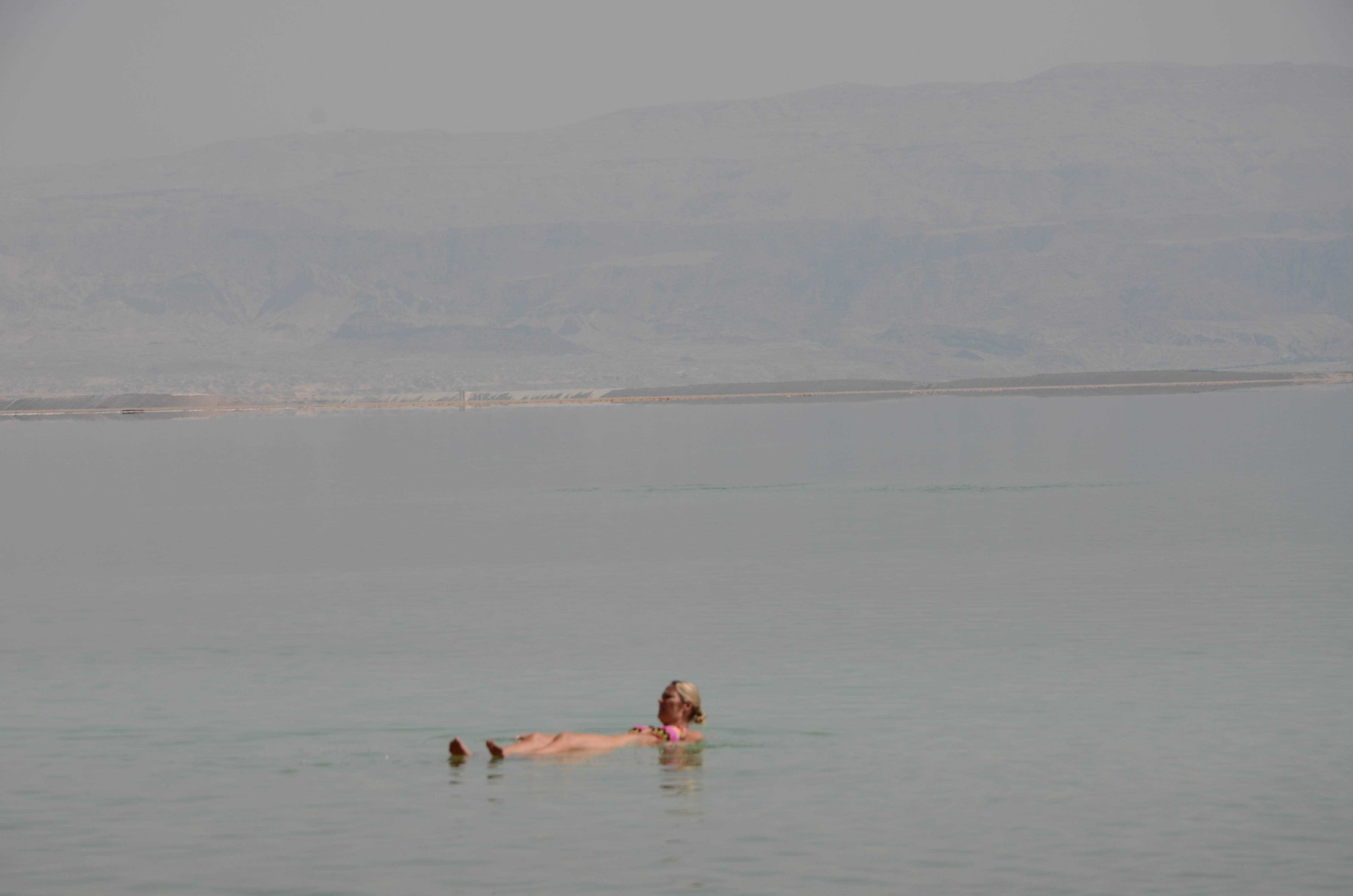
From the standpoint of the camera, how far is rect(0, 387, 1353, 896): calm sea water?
18.1m

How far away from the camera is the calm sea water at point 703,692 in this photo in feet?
59.5

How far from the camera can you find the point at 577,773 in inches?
843

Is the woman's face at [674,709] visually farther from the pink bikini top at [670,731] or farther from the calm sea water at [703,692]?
the calm sea water at [703,692]

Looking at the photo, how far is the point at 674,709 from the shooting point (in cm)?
2223

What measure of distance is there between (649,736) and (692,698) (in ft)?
2.12

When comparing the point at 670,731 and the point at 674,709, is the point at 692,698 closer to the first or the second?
the point at 674,709

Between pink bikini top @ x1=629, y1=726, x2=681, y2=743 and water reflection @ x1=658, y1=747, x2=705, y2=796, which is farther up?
pink bikini top @ x1=629, y1=726, x2=681, y2=743

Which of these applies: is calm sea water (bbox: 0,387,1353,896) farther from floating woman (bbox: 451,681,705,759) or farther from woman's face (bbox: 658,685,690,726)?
woman's face (bbox: 658,685,690,726)

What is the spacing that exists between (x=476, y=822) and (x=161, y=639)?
52.1 ft

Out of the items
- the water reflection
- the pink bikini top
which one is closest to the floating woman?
the pink bikini top

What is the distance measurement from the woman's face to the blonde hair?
1.0 inches

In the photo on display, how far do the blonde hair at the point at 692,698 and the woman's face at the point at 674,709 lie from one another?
3cm

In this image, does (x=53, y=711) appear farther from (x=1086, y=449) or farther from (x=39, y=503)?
(x=1086, y=449)

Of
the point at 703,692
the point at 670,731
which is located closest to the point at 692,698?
the point at 670,731
